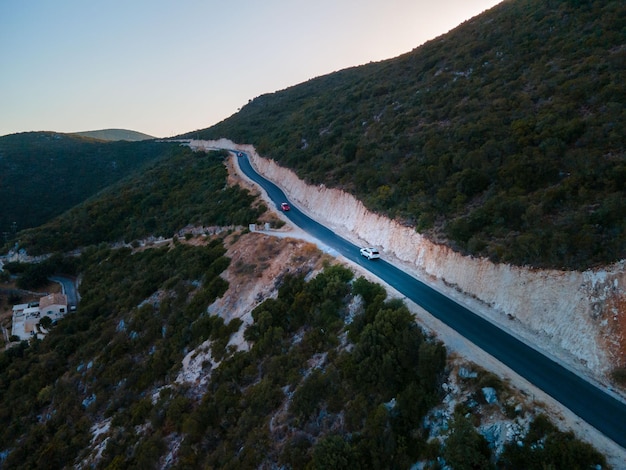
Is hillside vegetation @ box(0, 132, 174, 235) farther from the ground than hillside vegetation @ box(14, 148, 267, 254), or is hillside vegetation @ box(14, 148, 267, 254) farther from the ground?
hillside vegetation @ box(0, 132, 174, 235)

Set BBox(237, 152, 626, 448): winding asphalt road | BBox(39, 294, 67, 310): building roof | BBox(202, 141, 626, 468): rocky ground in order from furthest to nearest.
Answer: BBox(39, 294, 67, 310): building roof < BBox(237, 152, 626, 448): winding asphalt road < BBox(202, 141, 626, 468): rocky ground

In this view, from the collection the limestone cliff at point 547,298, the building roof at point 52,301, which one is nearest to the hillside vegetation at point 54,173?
the building roof at point 52,301

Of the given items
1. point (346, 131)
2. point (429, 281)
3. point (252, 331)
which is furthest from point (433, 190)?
point (346, 131)

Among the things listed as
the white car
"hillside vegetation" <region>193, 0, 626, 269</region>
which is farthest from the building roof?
the white car

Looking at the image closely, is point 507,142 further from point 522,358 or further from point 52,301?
point 52,301

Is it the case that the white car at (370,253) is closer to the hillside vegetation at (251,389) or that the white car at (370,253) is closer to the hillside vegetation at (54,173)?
the hillside vegetation at (251,389)

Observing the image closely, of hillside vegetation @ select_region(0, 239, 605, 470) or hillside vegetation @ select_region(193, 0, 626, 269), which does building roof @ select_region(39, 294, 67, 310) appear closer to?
hillside vegetation @ select_region(0, 239, 605, 470)

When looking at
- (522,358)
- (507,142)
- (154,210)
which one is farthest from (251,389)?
(154,210)

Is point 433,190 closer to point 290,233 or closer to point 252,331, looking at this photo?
point 290,233
